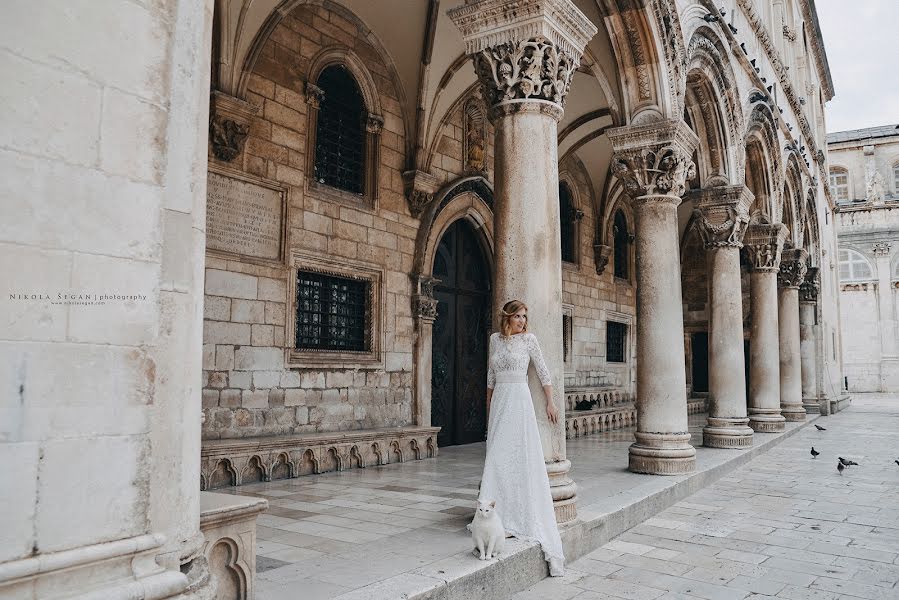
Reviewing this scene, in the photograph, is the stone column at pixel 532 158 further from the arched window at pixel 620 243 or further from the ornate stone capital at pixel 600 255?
the arched window at pixel 620 243

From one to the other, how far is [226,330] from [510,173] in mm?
3735

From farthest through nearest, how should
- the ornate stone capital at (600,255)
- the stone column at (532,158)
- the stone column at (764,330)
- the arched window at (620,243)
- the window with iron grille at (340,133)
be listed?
the arched window at (620,243) < the ornate stone capital at (600,255) < the stone column at (764,330) < the window with iron grille at (340,133) < the stone column at (532,158)

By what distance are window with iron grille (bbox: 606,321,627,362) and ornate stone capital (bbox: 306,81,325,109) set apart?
9.57 meters

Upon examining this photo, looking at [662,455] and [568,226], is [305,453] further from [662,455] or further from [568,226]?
[568,226]

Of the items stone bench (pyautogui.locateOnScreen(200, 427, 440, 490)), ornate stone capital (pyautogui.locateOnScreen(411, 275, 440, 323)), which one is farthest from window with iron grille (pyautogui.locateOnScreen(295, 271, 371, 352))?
stone bench (pyautogui.locateOnScreen(200, 427, 440, 490))

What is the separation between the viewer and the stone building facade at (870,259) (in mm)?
33219

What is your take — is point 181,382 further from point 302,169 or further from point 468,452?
point 468,452

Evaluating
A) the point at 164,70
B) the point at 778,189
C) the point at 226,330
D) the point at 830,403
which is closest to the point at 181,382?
the point at 164,70

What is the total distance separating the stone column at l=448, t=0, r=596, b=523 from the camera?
4867mm

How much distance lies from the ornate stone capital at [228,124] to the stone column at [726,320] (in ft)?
22.3

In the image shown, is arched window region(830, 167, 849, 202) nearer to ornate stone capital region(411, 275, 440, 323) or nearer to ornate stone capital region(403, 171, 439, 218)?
ornate stone capital region(403, 171, 439, 218)

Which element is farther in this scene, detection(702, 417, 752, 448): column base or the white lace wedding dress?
detection(702, 417, 752, 448): column base

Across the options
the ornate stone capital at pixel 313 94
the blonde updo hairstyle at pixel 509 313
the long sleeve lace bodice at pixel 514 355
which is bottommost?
the long sleeve lace bodice at pixel 514 355

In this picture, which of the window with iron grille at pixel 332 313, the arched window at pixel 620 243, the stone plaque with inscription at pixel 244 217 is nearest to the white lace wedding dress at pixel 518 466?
the stone plaque with inscription at pixel 244 217
